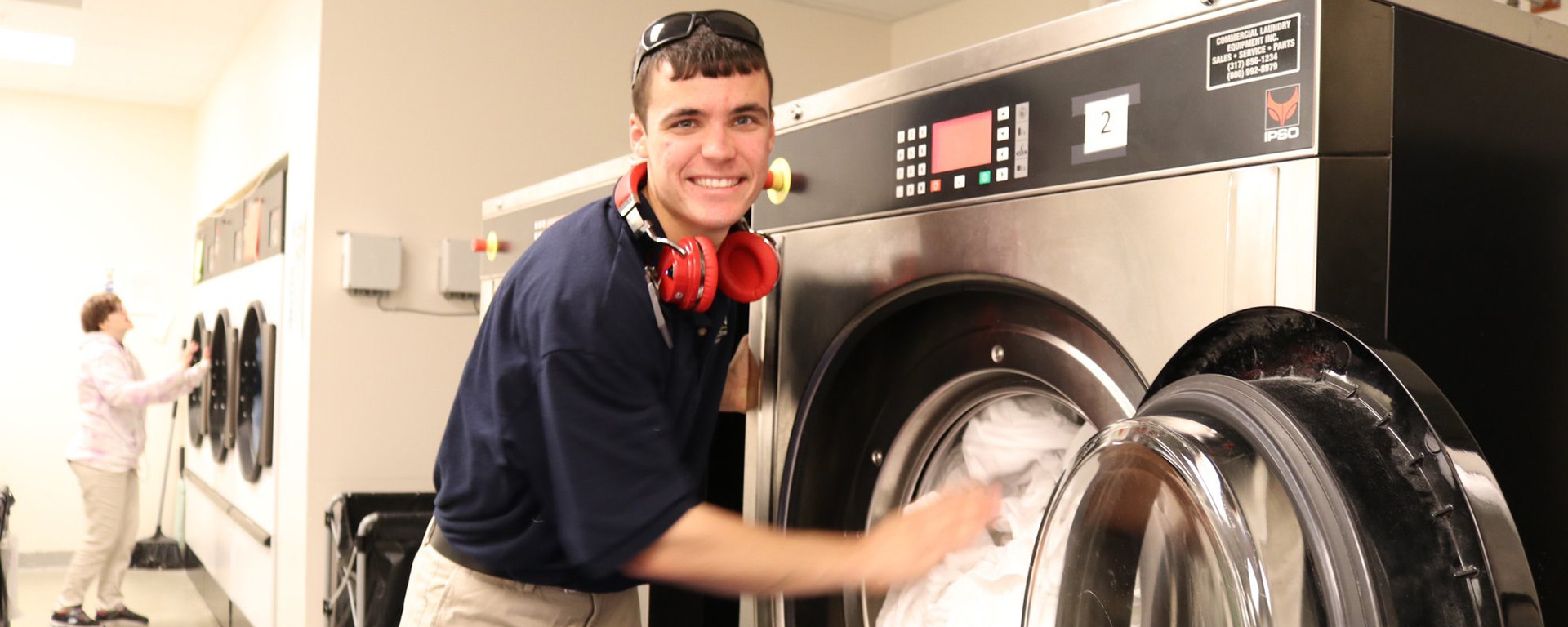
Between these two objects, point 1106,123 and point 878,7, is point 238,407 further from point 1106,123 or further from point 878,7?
point 1106,123

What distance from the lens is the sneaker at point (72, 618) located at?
510cm

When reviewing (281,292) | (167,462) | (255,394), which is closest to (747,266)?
(281,292)

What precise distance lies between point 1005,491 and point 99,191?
7.15m

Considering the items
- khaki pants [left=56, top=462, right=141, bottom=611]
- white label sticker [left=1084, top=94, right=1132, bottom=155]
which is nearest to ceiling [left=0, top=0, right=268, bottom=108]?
khaki pants [left=56, top=462, right=141, bottom=611]

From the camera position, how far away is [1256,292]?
0.88 m

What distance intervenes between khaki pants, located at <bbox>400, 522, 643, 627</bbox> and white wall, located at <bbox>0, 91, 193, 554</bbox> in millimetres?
6395

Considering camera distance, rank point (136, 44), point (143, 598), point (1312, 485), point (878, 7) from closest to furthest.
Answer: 1. point (1312, 485)
2. point (878, 7)
3. point (136, 44)
4. point (143, 598)

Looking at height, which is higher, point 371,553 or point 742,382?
point 742,382

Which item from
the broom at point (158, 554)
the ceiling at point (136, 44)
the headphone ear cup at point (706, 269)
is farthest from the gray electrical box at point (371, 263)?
the broom at point (158, 554)

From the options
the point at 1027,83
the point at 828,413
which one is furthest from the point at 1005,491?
the point at 1027,83

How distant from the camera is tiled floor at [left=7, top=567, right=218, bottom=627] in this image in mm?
5512

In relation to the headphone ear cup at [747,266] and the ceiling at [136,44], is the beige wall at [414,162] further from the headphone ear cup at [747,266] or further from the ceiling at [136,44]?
the headphone ear cup at [747,266]

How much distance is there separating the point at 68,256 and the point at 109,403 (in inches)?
81.6

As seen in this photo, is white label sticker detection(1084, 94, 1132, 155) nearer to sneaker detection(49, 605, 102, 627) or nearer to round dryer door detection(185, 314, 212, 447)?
sneaker detection(49, 605, 102, 627)
